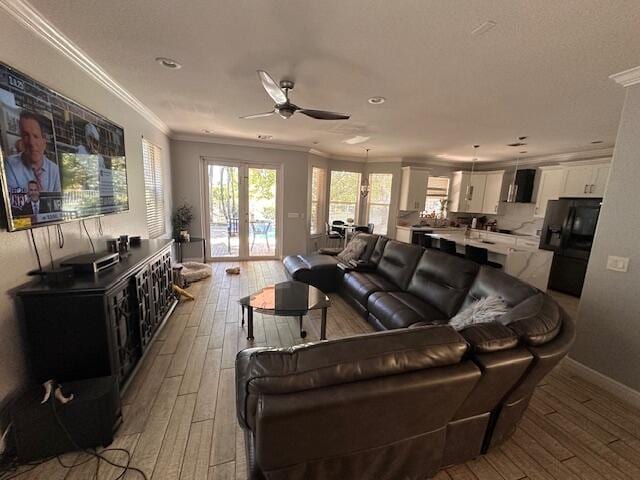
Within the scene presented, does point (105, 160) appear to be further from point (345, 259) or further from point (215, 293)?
point (345, 259)

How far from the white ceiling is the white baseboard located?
255cm

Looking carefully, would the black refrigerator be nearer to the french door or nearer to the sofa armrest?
the sofa armrest

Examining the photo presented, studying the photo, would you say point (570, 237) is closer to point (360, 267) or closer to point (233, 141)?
point (360, 267)

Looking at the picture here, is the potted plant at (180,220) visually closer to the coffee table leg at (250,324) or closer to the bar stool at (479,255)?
the coffee table leg at (250,324)

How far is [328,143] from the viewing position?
548cm

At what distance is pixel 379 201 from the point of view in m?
7.28

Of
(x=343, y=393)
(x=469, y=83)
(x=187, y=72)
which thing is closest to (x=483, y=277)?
(x=469, y=83)

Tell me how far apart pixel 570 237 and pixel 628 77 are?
337 cm

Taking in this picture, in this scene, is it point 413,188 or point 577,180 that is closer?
point 577,180

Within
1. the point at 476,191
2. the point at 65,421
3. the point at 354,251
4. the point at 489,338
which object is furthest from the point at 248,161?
the point at 476,191

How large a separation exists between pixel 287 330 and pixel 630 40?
3619 millimetres

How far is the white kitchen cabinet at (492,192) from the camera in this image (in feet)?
21.3

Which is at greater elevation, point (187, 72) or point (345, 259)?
point (187, 72)

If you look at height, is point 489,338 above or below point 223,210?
below
